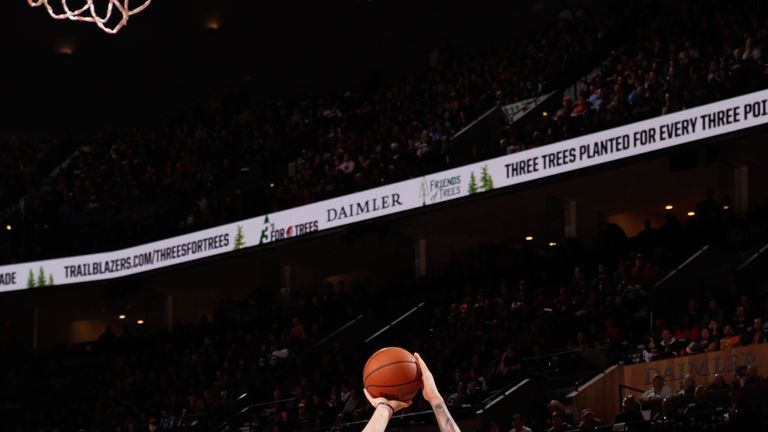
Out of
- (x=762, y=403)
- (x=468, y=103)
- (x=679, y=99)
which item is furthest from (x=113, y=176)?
(x=762, y=403)

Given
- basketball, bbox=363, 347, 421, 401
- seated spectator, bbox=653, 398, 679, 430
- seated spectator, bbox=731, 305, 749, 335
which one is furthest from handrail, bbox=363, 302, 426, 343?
basketball, bbox=363, 347, 421, 401

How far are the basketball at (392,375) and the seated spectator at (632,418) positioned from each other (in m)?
8.42

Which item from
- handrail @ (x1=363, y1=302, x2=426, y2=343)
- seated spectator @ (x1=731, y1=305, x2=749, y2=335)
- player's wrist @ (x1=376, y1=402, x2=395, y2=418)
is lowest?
player's wrist @ (x1=376, y1=402, x2=395, y2=418)

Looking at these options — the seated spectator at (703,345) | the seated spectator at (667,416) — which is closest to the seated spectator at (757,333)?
the seated spectator at (703,345)

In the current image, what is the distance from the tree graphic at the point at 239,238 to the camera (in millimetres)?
26922

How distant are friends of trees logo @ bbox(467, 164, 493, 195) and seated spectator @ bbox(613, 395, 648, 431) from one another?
838 centimetres

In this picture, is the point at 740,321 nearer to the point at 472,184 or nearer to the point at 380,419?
the point at 472,184

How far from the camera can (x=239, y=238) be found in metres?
27.0

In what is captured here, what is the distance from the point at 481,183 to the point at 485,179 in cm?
11

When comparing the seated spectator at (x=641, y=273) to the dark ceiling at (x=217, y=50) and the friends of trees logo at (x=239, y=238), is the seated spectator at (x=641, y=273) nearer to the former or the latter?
the friends of trees logo at (x=239, y=238)

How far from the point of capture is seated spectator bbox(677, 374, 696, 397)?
15539mm

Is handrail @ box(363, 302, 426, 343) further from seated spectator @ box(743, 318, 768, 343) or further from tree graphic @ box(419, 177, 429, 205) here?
seated spectator @ box(743, 318, 768, 343)

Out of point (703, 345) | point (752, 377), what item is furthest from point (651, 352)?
point (752, 377)

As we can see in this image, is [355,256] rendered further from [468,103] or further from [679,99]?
[679,99]
